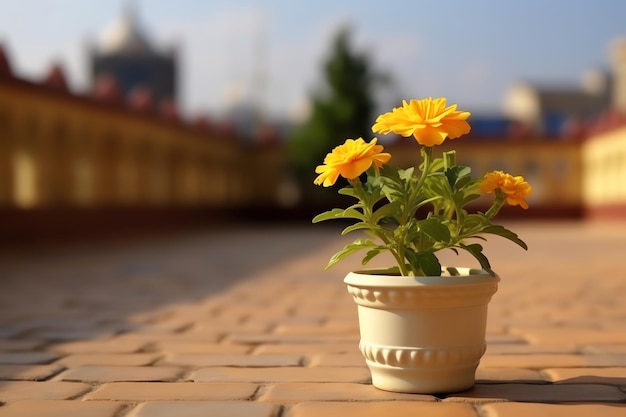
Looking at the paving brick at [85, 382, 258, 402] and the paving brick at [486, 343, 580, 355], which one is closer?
the paving brick at [85, 382, 258, 402]

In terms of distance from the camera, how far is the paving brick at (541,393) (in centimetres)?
322

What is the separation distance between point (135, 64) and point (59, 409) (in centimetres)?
4997

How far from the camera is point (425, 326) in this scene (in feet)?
10.4

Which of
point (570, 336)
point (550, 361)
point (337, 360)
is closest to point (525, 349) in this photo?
point (550, 361)

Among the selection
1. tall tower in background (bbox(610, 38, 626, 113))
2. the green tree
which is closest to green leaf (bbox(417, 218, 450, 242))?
the green tree

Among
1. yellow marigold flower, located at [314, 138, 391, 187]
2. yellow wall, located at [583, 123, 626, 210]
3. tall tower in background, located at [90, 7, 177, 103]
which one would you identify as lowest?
yellow wall, located at [583, 123, 626, 210]

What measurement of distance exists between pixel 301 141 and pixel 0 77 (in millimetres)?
17199

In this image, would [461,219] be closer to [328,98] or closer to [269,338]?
[269,338]

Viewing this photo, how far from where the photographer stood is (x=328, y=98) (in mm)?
31500

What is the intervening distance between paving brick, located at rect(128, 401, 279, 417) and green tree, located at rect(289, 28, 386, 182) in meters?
26.8

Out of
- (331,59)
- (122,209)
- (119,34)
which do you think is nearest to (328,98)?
(331,59)

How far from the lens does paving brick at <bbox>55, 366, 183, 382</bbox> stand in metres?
3.70

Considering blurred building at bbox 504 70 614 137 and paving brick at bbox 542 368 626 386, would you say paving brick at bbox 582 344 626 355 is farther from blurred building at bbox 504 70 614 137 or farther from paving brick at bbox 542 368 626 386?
blurred building at bbox 504 70 614 137

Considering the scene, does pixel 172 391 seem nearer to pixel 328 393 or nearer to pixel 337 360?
pixel 328 393
